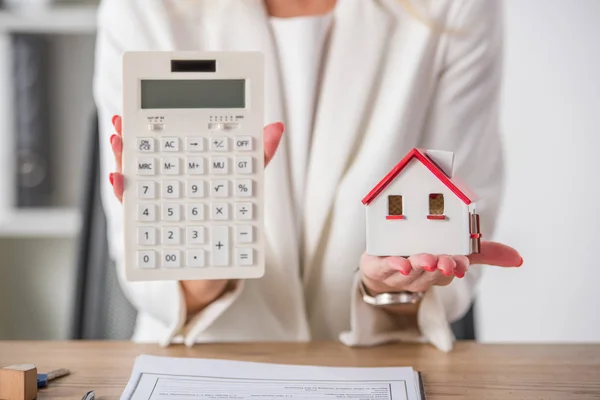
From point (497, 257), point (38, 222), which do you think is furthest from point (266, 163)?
point (38, 222)

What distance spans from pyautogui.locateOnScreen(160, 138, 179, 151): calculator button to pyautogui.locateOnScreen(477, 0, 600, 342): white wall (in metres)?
0.52

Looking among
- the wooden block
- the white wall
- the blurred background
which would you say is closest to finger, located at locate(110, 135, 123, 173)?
the wooden block

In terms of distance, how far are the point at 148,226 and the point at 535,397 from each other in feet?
1.28

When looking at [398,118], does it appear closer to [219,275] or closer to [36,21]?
[219,275]

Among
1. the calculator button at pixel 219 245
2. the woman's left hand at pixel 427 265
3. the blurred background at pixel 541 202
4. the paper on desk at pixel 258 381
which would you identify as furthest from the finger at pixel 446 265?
the blurred background at pixel 541 202

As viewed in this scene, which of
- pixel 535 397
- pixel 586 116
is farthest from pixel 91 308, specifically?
pixel 586 116

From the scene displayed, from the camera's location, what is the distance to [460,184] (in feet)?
1.94

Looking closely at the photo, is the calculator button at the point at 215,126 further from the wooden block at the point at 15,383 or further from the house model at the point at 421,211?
the wooden block at the point at 15,383

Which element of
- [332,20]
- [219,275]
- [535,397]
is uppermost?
[332,20]

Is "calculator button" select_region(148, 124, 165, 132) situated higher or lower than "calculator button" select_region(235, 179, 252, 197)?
higher

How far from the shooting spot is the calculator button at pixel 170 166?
623 mm

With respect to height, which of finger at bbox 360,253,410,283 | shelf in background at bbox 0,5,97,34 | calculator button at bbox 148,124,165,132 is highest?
shelf in background at bbox 0,5,97,34

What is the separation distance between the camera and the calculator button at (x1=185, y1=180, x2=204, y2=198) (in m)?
0.62

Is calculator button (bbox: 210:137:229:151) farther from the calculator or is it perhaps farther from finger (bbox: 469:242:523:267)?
finger (bbox: 469:242:523:267)
